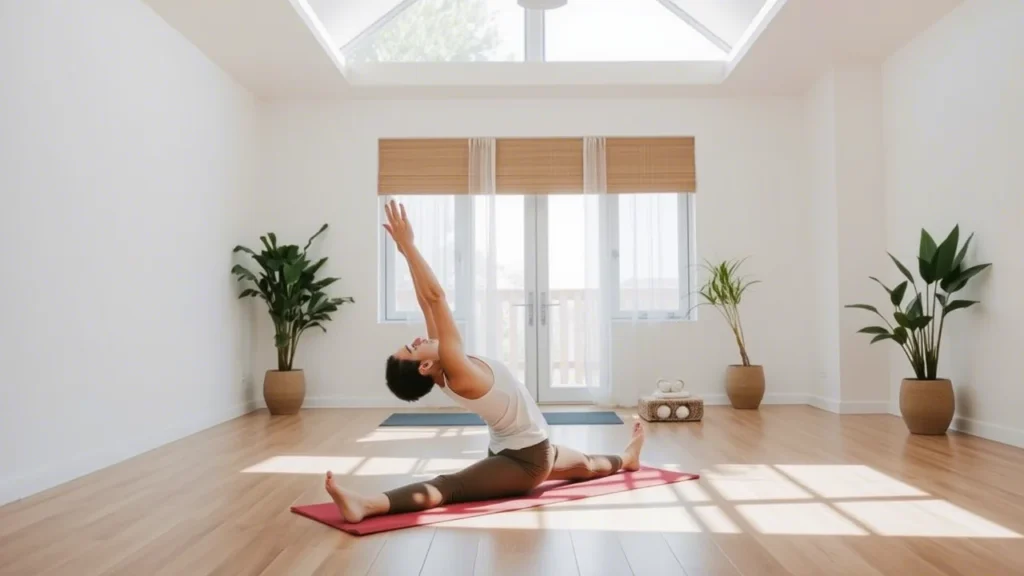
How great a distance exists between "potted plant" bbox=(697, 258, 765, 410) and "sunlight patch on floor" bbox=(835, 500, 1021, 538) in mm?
3305

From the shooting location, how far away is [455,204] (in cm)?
710

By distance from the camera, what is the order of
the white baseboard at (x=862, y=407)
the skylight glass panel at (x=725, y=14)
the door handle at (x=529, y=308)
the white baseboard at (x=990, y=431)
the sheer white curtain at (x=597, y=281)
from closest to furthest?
1. the white baseboard at (x=990, y=431)
2. the skylight glass panel at (x=725, y=14)
3. the white baseboard at (x=862, y=407)
4. the sheer white curtain at (x=597, y=281)
5. the door handle at (x=529, y=308)

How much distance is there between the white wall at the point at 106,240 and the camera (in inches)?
140

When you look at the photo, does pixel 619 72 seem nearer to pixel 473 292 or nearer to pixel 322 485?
pixel 473 292

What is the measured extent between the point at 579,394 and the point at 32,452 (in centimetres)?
435

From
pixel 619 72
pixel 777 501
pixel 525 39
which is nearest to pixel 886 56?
pixel 619 72

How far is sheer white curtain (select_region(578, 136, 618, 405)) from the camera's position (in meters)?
6.82

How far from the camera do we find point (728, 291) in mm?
6598

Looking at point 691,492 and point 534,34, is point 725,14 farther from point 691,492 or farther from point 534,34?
point 691,492

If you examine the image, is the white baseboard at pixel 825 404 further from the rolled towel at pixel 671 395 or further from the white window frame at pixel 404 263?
the white window frame at pixel 404 263

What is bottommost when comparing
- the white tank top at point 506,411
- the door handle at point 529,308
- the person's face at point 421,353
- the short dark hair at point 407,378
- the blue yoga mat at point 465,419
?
the blue yoga mat at point 465,419

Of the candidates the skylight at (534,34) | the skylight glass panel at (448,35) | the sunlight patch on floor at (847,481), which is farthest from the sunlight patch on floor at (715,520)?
the skylight glass panel at (448,35)

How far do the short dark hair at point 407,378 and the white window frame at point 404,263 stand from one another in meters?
3.89

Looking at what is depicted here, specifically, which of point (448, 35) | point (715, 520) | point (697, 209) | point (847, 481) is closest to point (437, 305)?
point (715, 520)
